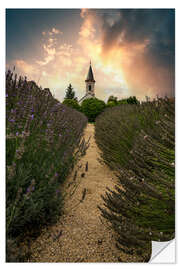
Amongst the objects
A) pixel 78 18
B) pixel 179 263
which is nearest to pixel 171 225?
pixel 179 263

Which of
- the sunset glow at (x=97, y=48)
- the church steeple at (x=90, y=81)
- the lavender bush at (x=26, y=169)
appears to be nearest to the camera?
the lavender bush at (x=26, y=169)

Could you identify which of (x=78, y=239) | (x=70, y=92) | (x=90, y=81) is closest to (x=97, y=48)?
(x=90, y=81)

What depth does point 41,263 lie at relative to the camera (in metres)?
0.98

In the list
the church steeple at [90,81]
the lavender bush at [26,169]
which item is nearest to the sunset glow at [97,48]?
the church steeple at [90,81]

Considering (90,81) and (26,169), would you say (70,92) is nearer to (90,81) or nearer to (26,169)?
(90,81)

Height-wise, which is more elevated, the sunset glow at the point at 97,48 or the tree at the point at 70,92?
the sunset glow at the point at 97,48

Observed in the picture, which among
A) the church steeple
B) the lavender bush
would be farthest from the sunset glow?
the lavender bush

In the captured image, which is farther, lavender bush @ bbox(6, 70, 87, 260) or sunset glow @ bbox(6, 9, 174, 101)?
sunset glow @ bbox(6, 9, 174, 101)

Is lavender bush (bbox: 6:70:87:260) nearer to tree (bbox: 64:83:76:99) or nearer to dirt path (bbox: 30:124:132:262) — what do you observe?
dirt path (bbox: 30:124:132:262)

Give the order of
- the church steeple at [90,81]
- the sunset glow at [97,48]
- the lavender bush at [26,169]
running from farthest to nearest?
1. the church steeple at [90,81]
2. the sunset glow at [97,48]
3. the lavender bush at [26,169]

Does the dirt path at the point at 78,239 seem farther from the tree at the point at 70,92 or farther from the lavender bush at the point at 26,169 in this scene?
the tree at the point at 70,92

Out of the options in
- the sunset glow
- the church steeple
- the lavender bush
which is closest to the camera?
the lavender bush
